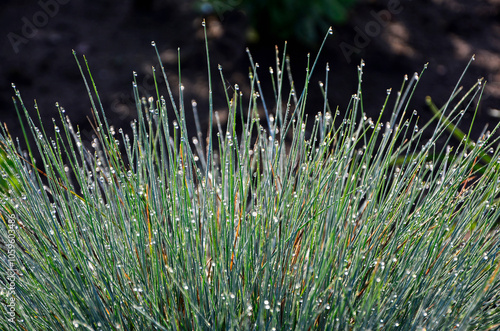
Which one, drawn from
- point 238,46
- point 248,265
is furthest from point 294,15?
point 248,265

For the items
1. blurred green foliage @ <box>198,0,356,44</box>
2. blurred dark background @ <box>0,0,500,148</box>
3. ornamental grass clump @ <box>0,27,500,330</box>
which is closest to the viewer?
ornamental grass clump @ <box>0,27,500,330</box>

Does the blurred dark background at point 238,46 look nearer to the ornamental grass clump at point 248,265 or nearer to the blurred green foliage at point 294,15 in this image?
the blurred green foliage at point 294,15

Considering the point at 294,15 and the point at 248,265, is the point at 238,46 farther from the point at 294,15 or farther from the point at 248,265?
the point at 248,265

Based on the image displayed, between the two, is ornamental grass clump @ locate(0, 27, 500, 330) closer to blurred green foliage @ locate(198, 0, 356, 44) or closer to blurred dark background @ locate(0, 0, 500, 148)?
blurred dark background @ locate(0, 0, 500, 148)

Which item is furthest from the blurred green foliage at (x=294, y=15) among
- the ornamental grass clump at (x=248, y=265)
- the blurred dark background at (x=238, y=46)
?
the ornamental grass clump at (x=248, y=265)

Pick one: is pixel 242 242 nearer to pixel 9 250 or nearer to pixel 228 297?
pixel 228 297

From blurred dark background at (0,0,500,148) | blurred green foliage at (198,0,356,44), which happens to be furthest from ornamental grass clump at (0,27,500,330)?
blurred green foliage at (198,0,356,44)

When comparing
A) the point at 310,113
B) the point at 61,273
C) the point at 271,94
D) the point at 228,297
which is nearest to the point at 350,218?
the point at 228,297
